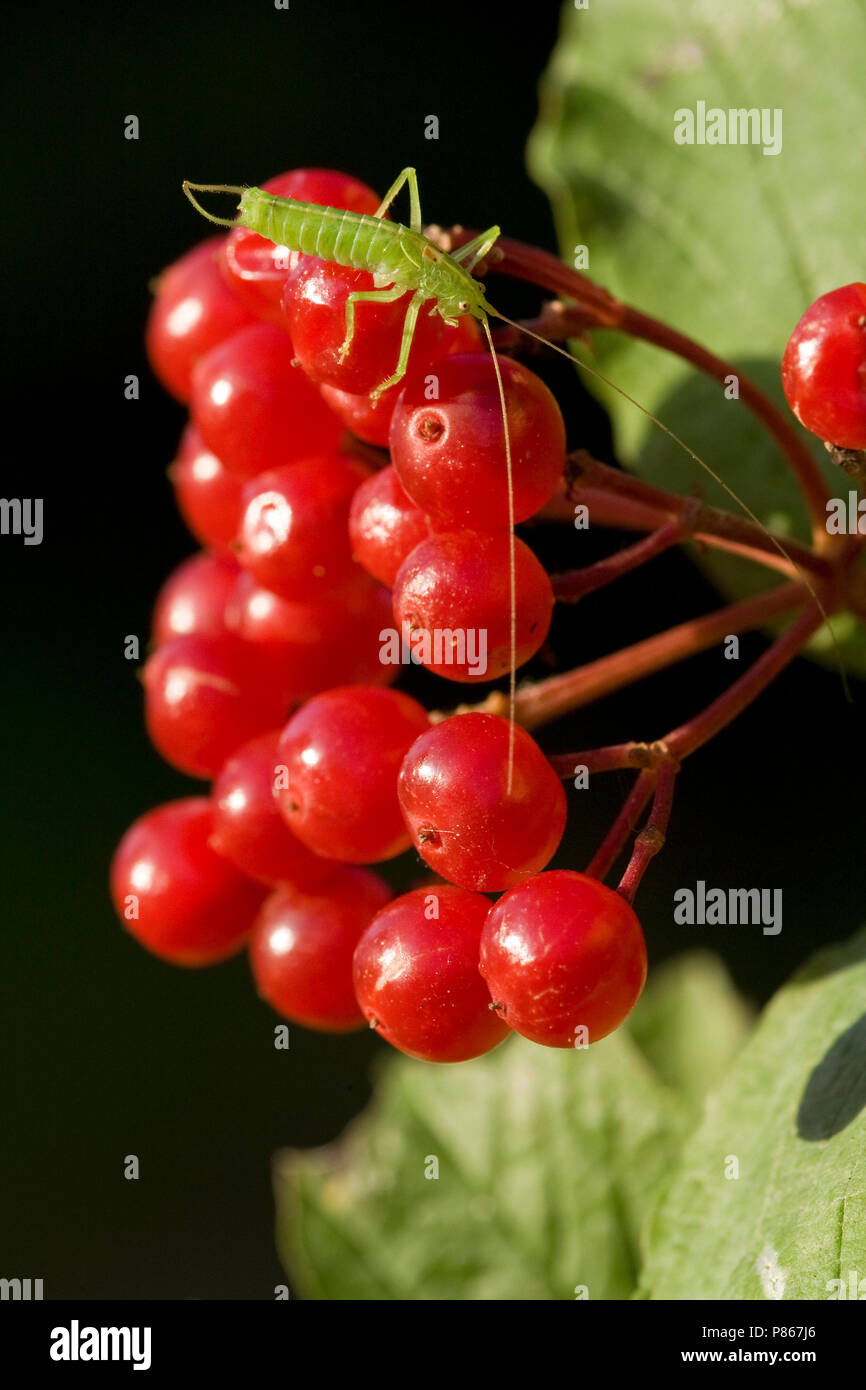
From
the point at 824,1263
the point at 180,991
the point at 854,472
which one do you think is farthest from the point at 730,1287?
the point at 180,991

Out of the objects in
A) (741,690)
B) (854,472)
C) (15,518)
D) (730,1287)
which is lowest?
(730,1287)

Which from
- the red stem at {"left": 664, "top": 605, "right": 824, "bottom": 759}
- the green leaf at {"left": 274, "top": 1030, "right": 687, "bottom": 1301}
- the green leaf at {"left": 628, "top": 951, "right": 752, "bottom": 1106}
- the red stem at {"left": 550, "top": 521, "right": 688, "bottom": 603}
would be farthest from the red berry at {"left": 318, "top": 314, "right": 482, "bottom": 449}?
the green leaf at {"left": 628, "top": 951, "right": 752, "bottom": 1106}

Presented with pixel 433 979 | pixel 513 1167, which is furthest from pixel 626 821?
pixel 513 1167

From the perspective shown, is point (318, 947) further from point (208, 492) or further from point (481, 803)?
point (208, 492)

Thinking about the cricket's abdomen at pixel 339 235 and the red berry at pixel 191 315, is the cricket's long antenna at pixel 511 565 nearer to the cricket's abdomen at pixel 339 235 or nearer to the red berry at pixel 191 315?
the cricket's abdomen at pixel 339 235

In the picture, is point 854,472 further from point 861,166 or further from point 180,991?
point 180,991

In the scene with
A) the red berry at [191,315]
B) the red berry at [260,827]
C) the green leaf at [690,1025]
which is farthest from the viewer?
the green leaf at [690,1025]

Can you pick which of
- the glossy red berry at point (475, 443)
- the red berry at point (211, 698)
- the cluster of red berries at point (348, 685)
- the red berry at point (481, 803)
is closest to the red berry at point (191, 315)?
the cluster of red berries at point (348, 685)
